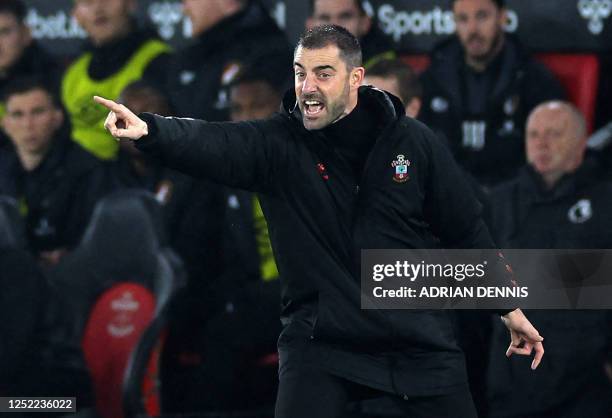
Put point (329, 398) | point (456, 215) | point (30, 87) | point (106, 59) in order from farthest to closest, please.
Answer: point (30, 87) → point (106, 59) → point (456, 215) → point (329, 398)

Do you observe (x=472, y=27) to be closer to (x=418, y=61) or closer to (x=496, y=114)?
(x=418, y=61)

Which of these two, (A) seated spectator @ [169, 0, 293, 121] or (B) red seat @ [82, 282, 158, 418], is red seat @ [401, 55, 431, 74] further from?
(B) red seat @ [82, 282, 158, 418]

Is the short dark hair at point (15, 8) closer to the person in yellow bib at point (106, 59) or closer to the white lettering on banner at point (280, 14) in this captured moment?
the person in yellow bib at point (106, 59)

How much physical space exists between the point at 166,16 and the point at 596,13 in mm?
2457

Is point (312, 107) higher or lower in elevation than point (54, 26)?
lower

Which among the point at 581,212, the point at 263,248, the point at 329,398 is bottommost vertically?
the point at 329,398

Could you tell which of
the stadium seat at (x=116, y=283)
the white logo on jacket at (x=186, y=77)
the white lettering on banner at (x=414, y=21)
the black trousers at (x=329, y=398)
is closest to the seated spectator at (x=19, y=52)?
the white logo on jacket at (x=186, y=77)

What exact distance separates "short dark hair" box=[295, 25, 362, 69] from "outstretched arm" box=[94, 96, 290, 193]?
0.30 meters

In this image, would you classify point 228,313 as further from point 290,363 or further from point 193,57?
point 290,363

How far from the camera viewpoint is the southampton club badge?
14.5 feet

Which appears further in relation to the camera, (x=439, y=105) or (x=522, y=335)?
(x=439, y=105)

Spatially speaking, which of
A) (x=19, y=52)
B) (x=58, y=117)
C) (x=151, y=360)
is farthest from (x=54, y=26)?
(x=151, y=360)

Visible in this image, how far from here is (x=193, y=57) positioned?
716cm

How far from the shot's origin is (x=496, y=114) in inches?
266
